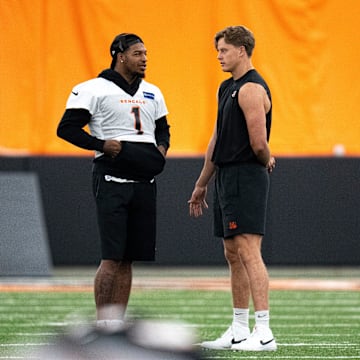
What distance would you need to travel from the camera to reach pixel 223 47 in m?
6.20

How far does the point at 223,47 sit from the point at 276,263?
7.51m

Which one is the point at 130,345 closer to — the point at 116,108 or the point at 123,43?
the point at 116,108

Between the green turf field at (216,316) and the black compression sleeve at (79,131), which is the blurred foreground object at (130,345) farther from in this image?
the black compression sleeve at (79,131)

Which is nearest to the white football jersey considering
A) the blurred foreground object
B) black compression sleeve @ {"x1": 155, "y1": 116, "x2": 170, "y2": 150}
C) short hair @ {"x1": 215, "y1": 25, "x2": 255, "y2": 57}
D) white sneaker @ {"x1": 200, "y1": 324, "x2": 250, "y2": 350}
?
black compression sleeve @ {"x1": 155, "y1": 116, "x2": 170, "y2": 150}

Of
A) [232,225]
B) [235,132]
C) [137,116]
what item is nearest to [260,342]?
[232,225]

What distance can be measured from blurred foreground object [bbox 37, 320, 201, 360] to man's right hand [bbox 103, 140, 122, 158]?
4.92m

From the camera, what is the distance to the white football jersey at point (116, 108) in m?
6.11

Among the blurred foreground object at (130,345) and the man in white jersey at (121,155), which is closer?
the blurred foreground object at (130,345)

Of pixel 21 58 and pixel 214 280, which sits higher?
pixel 21 58

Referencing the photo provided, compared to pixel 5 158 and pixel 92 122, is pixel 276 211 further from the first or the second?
pixel 92 122

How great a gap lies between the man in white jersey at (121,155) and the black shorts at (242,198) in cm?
38

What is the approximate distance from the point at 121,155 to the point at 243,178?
656mm

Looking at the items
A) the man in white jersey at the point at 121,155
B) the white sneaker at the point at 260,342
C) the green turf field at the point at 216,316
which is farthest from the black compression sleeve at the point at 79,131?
the white sneaker at the point at 260,342

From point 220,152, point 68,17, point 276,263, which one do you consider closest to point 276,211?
point 276,263
